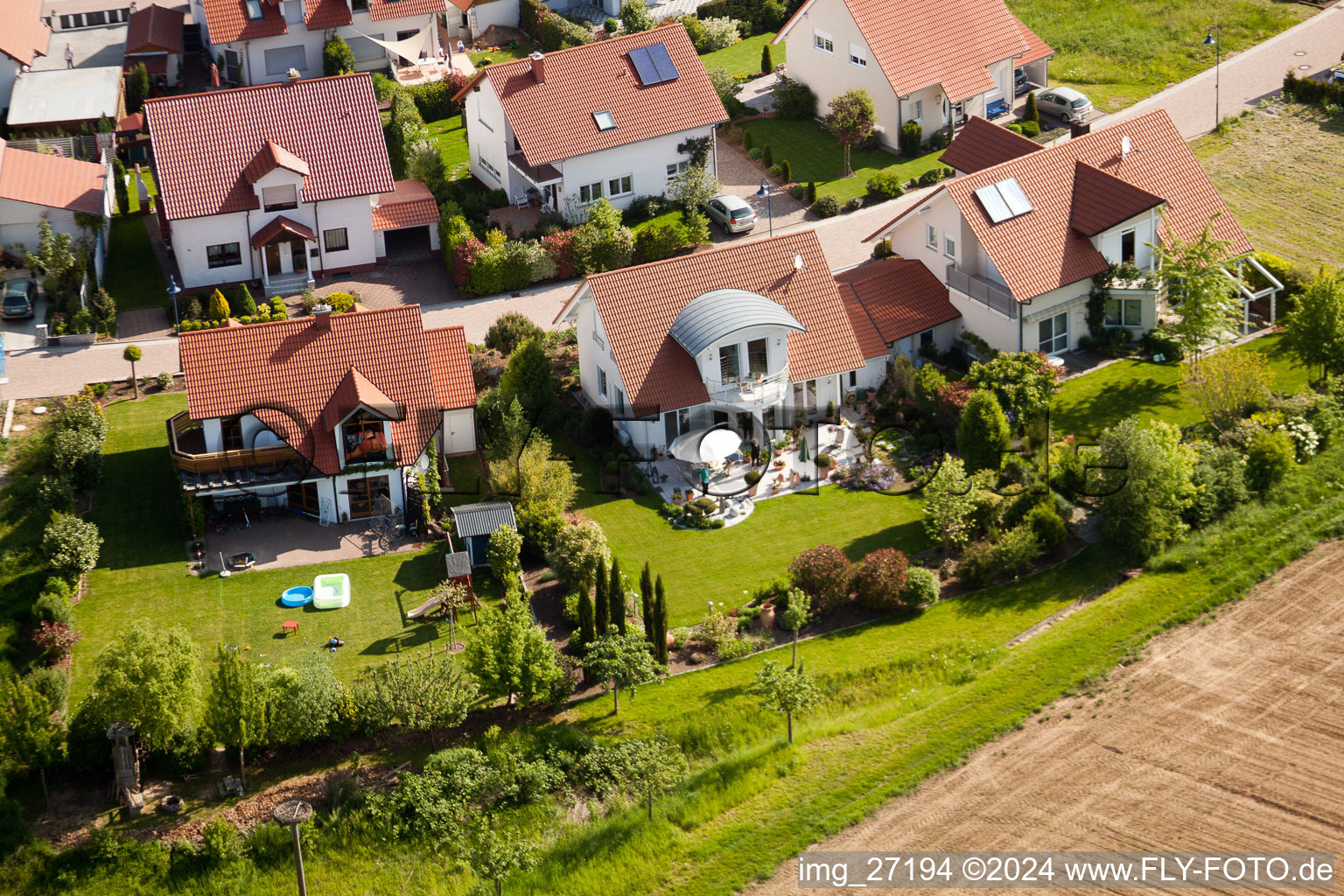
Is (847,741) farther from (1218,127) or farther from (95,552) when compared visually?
(1218,127)

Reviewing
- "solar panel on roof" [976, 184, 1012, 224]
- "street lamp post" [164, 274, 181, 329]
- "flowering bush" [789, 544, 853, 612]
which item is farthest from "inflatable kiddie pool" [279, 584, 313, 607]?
"solar panel on roof" [976, 184, 1012, 224]

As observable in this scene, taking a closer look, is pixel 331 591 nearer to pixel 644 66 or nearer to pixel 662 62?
pixel 644 66

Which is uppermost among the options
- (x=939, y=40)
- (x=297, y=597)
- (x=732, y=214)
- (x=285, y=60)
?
(x=285, y=60)

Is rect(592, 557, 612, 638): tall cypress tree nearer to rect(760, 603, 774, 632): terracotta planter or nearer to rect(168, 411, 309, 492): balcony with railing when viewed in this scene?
rect(760, 603, 774, 632): terracotta planter

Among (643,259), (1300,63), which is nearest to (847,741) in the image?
(643,259)

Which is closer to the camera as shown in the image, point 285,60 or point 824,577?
point 824,577

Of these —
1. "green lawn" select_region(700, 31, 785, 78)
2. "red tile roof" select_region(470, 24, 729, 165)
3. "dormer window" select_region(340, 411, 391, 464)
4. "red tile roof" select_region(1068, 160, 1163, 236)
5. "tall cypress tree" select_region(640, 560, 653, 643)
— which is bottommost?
"tall cypress tree" select_region(640, 560, 653, 643)
